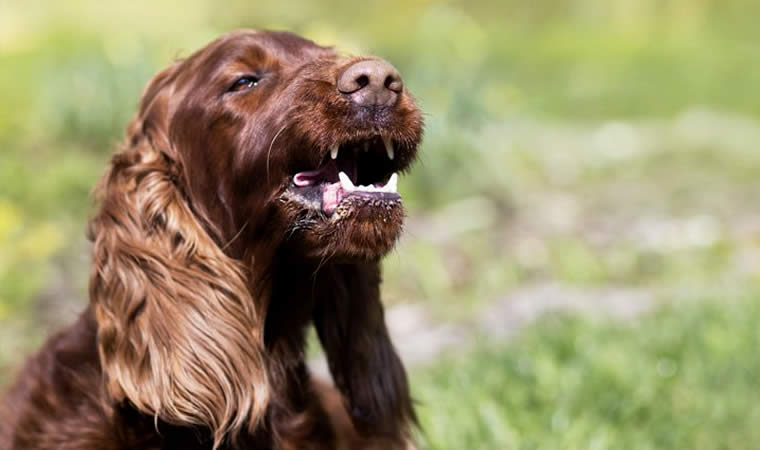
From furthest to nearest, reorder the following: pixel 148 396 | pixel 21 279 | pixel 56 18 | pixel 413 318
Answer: pixel 56 18 → pixel 413 318 → pixel 21 279 → pixel 148 396

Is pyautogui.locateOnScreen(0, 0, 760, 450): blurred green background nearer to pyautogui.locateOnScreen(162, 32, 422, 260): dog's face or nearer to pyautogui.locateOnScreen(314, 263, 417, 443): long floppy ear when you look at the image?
pyautogui.locateOnScreen(314, 263, 417, 443): long floppy ear

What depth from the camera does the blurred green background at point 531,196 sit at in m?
3.98

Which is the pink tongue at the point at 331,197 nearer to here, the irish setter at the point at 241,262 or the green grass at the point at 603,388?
the irish setter at the point at 241,262

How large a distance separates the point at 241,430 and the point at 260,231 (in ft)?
1.70

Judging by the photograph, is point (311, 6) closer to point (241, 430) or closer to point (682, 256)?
point (682, 256)

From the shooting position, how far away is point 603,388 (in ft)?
13.0

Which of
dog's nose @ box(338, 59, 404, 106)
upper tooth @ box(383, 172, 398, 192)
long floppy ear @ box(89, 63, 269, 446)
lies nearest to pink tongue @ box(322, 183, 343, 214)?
upper tooth @ box(383, 172, 398, 192)

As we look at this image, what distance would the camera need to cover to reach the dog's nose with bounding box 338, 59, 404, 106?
2.30 m

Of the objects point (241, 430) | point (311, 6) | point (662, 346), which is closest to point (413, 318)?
point (662, 346)

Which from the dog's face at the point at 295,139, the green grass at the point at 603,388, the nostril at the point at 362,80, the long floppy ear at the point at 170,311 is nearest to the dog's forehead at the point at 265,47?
the dog's face at the point at 295,139

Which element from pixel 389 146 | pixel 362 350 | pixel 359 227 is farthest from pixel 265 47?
pixel 362 350

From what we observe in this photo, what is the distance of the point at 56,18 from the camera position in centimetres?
970

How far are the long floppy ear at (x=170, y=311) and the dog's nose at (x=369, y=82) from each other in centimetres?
58

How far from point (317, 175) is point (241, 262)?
322 millimetres
